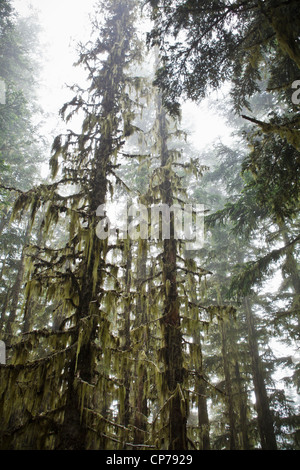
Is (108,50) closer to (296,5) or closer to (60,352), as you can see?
(296,5)

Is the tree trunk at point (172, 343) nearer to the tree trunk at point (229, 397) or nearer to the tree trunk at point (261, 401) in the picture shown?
the tree trunk at point (229, 397)

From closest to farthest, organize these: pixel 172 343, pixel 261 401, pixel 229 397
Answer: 1. pixel 172 343
2. pixel 229 397
3. pixel 261 401

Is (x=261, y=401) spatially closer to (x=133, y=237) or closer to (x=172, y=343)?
(x=172, y=343)

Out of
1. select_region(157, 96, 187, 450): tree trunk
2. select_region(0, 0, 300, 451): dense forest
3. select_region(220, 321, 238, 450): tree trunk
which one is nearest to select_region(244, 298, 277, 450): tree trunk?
select_region(0, 0, 300, 451): dense forest

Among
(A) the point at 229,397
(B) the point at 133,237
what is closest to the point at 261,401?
(A) the point at 229,397

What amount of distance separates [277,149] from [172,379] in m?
5.71

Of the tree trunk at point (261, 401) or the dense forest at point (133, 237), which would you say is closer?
the dense forest at point (133, 237)

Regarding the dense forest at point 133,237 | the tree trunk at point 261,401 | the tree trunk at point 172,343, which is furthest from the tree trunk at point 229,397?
the tree trunk at point 172,343

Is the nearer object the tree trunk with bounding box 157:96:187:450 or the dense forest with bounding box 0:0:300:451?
the dense forest with bounding box 0:0:300:451

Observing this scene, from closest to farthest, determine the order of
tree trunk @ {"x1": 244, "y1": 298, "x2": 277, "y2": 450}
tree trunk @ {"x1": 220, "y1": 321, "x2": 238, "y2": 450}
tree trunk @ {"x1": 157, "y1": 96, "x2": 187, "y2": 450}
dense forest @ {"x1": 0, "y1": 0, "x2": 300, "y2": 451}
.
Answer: dense forest @ {"x1": 0, "y1": 0, "x2": 300, "y2": 451}, tree trunk @ {"x1": 157, "y1": 96, "x2": 187, "y2": 450}, tree trunk @ {"x1": 244, "y1": 298, "x2": 277, "y2": 450}, tree trunk @ {"x1": 220, "y1": 321, "x2": 238, "y2": 450}

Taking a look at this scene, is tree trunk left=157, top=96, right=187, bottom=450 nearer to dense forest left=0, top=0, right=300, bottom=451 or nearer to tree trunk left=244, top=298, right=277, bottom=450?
dense forest left=0, top=0, right=300, bottom=451

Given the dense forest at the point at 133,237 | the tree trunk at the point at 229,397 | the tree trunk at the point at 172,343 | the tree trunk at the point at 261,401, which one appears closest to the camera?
the dense forest at the point at 133,237

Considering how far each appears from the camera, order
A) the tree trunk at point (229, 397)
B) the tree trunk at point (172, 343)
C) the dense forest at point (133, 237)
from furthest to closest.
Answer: the tree trunk at point (229, 397), the tree trunk at point (172, 343), the dense forest at point (133, 237)
